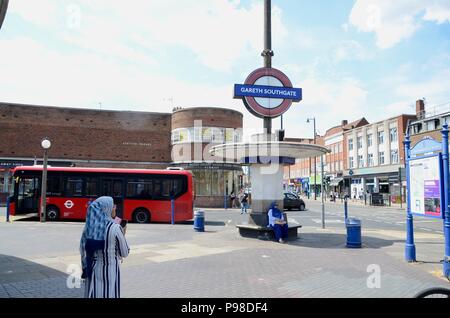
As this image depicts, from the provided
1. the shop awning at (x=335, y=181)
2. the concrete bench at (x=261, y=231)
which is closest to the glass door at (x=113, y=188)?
the concrete bench at (x=261, y=231)

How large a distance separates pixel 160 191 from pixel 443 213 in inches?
543

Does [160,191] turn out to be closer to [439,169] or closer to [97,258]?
[439,169]

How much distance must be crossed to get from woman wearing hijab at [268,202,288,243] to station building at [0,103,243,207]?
21.8 m

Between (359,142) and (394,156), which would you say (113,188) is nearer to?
(394,156)

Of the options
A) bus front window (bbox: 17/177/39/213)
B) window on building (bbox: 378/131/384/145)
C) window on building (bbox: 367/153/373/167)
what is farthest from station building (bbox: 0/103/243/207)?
window on building (bbox: 367/153/373/167)

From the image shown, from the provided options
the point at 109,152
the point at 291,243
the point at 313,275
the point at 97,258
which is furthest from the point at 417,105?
the point at 97,258

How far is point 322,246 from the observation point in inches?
453

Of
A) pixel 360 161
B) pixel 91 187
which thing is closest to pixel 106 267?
pixel 91 187

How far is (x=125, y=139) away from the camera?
3875 cm

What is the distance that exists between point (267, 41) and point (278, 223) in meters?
6.95

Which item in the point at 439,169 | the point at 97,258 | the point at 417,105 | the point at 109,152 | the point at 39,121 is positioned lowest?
the point at 97,258

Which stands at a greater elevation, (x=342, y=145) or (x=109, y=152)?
(x=342, y=145)

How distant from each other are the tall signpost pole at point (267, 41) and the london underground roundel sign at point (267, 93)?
Answer: 1.27ft

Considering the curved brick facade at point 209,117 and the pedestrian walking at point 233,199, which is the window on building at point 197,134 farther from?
the pedestrian walking at point 233,199
